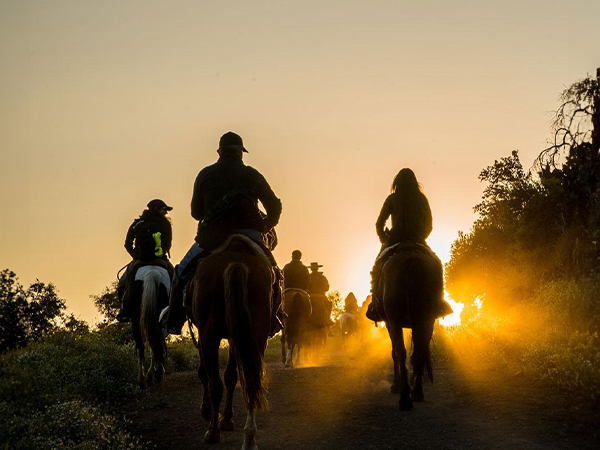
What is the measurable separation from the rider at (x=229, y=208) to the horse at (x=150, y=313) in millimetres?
3735

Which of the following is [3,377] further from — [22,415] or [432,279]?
[432,279]

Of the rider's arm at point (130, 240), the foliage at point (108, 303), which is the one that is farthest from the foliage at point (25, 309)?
the rider's arm at point (130, 240)

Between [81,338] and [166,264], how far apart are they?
172 inches

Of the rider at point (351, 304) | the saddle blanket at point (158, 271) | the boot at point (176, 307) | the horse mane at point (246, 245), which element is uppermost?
the rider at point (351, 304)

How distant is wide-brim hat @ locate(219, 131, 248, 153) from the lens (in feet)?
27.3

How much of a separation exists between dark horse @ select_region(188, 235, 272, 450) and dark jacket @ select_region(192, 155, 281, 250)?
0.93ft

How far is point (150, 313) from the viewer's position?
1204 centimetres

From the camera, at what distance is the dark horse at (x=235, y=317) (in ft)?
22.2

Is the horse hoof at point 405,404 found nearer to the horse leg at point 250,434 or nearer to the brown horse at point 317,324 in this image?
the horse leg at point 250,434

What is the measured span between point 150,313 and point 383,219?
14.9 ft

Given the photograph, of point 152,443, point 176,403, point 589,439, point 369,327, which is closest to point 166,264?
point 176,403

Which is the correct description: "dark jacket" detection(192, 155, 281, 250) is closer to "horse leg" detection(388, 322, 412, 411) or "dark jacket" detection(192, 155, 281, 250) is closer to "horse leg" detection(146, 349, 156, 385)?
"horse leg" detection(388, 322, 412, 411)

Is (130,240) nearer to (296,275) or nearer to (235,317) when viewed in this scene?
(296,275)

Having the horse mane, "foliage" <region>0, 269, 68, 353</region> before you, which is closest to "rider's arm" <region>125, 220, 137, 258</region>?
the horse mane
